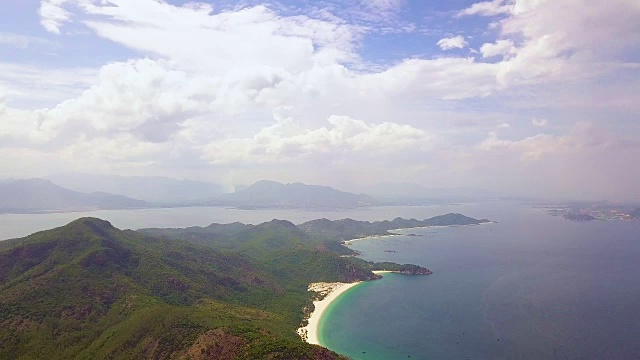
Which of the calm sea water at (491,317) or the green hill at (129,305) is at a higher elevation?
the green hill at (129,305)

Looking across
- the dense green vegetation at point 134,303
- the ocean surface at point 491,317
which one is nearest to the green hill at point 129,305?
the dense green vegetation at point 134,303

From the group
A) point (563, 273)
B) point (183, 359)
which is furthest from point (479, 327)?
point (563, 273)

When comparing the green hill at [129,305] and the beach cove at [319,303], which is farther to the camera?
the beach cove at [319,303]

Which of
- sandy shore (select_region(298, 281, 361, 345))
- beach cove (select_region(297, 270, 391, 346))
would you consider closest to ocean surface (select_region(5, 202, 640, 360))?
beach cove (select_region(297, 270, 391, 346))

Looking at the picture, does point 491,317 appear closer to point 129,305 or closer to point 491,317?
point 491,317

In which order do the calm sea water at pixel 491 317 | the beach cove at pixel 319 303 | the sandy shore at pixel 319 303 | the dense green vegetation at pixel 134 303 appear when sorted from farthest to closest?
the beach cove at pixel 319 303, the sandy shore at pixel 319 303, the calm sea water at pixel 491 317, the dense green vegetation at pixel 134 303

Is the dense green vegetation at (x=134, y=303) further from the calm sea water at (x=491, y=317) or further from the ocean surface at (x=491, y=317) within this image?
the calm sea water at (x=491, y=317)

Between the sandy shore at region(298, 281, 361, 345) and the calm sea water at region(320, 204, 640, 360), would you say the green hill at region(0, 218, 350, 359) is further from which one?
the calm sea water at region(320, 204, 640, 360)
